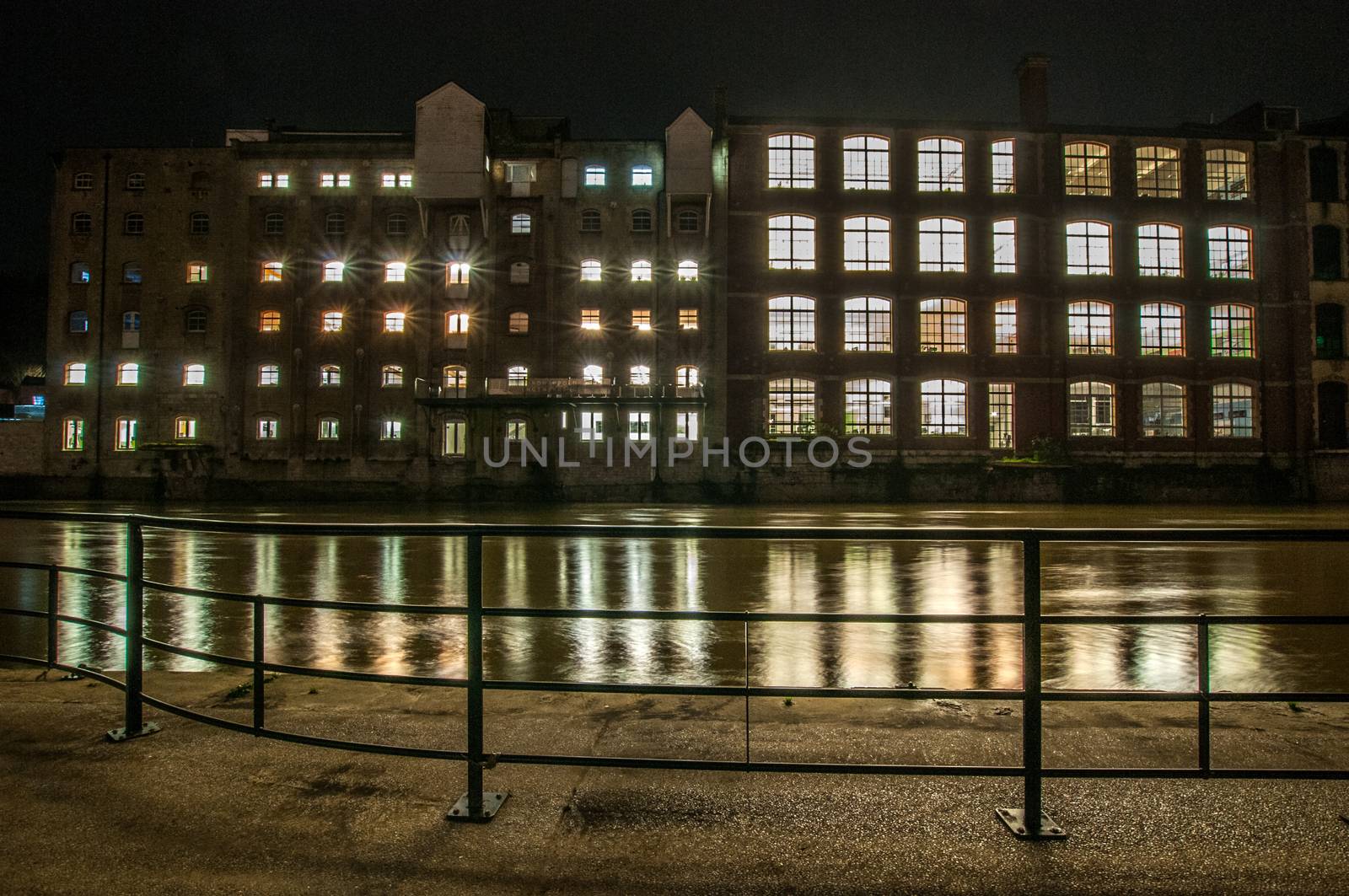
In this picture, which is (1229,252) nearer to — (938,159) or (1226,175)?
(1226,175)

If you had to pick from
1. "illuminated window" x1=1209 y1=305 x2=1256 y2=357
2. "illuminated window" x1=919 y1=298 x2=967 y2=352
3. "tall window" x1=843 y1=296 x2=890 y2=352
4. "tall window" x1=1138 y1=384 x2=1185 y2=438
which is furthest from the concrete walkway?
"illuminated window" x1=1209 y1=305 x2=1256 y2=357

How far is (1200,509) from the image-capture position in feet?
106

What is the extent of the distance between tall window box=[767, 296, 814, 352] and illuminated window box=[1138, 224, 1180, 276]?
58.0ft

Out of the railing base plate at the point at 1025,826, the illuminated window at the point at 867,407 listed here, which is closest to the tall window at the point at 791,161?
the illuminated window at the point at 867,407

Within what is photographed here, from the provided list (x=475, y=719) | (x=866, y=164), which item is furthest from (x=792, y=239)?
(x=475, y=719)

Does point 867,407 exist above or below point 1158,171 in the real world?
below

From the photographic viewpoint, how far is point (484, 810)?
3.10 metres

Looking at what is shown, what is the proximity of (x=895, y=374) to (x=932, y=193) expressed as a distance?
9636 millimetres

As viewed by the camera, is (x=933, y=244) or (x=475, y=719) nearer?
(x=475, y=719)

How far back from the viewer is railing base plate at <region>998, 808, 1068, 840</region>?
2934mm

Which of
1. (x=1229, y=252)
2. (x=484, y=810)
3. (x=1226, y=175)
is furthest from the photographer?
(x=1226, y=175)

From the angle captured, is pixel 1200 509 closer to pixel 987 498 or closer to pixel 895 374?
→ pixel 987 498

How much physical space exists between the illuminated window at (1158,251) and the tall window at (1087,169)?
305cm

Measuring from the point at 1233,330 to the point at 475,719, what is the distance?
1889 inches
